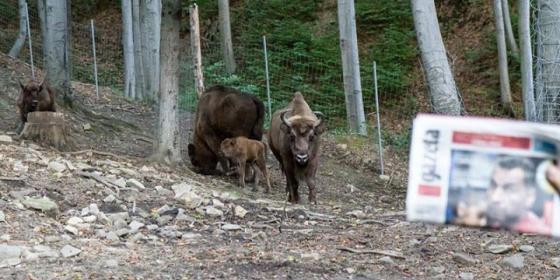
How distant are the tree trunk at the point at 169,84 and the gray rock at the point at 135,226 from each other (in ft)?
10.6

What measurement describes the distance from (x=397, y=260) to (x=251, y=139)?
5219mm

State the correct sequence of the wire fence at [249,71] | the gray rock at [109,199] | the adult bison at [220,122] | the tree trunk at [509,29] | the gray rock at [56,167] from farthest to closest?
the tree trunk at [509,29] < the wire fence at [249,71] < the adult bison at [220,122] < the gray rock at [56,167] < the gray rock at [109,199]

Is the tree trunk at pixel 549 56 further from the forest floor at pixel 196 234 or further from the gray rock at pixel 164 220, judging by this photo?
the gray rock at pixel 164 220

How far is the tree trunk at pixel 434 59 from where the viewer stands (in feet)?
36.9

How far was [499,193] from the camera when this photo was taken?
6.52 ft

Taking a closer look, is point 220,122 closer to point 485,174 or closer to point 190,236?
point 190,236

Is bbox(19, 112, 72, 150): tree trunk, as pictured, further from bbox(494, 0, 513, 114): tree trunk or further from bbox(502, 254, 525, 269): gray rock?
bbox(494, 0, 513, 114): tree trunk

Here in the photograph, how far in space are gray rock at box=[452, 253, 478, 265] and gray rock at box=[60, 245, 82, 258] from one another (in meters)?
3.05

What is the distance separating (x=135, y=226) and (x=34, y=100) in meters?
5.02

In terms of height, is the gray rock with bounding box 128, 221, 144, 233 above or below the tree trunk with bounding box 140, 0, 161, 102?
below

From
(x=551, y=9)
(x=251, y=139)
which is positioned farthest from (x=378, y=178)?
(x=551, y=9)

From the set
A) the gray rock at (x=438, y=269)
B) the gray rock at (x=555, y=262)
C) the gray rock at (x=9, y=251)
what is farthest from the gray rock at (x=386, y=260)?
the gray rock at (x=9, y=251)

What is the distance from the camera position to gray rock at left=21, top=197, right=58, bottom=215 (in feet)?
23.5

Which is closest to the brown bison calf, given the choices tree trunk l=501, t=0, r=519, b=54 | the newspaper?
the newspaper
